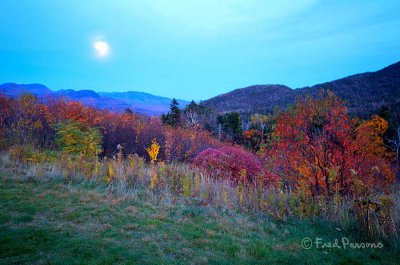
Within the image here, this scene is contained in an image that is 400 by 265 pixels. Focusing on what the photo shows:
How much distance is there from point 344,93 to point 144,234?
9531 cm

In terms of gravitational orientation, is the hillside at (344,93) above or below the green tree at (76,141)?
above

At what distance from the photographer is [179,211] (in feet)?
15.7

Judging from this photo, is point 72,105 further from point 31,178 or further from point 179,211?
point 179,211

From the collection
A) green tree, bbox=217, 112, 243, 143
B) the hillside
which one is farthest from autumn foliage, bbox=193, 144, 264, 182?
the hillside

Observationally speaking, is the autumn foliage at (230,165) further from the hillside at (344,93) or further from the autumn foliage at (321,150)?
the hillside at (344,93)

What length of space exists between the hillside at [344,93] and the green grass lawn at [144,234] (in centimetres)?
5584

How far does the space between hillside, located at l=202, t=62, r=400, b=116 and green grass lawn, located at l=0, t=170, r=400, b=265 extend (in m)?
55.8

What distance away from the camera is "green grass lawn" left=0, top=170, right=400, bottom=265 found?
9.75 ft

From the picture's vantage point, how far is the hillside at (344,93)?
69.0 meters

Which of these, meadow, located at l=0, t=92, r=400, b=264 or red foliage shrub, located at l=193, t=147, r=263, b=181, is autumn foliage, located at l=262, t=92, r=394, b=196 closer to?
meadow, located at l=0, t=92, r=400, b=264

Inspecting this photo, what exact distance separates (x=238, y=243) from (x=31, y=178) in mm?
5583

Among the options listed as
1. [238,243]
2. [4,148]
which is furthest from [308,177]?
[4,148]

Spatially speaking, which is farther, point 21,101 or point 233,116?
point 233,116

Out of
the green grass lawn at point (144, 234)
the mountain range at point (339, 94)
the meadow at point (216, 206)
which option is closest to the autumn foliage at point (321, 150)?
the meadow at point (216, 206)
